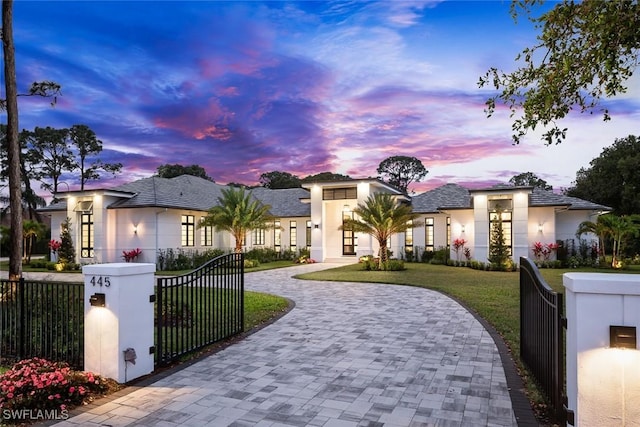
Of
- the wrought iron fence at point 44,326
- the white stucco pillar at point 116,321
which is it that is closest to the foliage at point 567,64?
the white stucco pillar at point 116,321

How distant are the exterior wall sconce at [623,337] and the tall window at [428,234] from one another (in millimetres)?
24885

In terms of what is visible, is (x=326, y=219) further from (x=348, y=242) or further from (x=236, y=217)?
(x=236, y=217)

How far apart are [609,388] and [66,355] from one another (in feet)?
20.3

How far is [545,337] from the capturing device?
4137 mm

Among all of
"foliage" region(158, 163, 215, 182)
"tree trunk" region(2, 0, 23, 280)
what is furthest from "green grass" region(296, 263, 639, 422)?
"foliage" region(158, 163, 215, 182)

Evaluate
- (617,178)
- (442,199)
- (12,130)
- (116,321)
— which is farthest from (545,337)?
(617,178)

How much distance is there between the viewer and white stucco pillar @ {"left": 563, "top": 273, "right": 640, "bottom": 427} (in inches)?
113

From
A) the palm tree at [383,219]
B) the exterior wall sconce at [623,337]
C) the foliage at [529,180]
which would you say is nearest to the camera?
the exterior wall sconce at [623,337]

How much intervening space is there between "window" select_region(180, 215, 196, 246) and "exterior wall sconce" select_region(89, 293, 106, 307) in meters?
20.0

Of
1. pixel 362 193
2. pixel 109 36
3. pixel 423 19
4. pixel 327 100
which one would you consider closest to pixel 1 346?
pixel 109 36

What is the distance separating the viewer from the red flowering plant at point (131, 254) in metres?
22.0

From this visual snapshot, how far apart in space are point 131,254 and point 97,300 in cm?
1862

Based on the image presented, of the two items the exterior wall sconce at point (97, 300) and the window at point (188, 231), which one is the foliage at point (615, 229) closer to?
the window at point (188, 231)

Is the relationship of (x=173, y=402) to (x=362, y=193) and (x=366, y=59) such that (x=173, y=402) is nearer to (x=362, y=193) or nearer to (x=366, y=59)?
(x=366, y=59)
